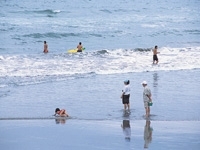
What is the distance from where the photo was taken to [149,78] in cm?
2667

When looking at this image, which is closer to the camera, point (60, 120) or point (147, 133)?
point (147, 133)

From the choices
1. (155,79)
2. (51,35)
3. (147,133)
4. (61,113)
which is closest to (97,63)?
(155,79)

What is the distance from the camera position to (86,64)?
31.3 meters

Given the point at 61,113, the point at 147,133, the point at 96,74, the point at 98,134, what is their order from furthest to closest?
1. the point at 96,74
2. the point at 61,113
3. the point at 147,133
4. the point at 98,134

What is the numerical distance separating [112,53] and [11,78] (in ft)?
35.5

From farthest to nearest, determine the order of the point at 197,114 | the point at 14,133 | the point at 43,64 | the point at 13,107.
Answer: the point at 43,64, the point at 13,107, the point at 197,114, the point at 14,133

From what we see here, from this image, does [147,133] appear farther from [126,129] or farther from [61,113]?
[61,113]

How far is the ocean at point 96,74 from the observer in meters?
18.3

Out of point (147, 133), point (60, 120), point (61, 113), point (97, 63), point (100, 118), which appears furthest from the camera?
point (97, 63)

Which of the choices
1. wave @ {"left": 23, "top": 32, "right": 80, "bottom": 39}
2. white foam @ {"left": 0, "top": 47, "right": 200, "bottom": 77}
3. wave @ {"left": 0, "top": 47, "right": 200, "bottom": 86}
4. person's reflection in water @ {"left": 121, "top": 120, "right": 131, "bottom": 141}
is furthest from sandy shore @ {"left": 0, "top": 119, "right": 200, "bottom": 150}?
wave @ {"left": 23, "top": 32, "right": 80, "bottom": 39}

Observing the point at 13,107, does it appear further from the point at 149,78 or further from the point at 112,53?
the point at 112,53

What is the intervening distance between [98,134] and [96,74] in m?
11.4

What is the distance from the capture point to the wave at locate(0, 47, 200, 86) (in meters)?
27.5

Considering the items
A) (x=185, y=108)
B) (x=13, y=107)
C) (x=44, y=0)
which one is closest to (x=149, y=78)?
(x=185, y=108)
